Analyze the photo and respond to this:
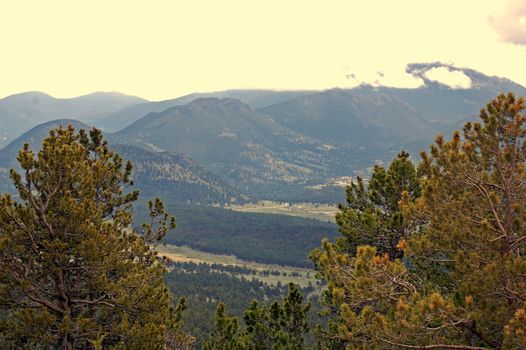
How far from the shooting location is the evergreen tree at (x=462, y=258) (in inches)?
688

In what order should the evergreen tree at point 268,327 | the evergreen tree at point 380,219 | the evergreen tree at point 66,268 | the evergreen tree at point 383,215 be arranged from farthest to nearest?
the evergreen tree at point 383,215 < the evergreen tree at point 380,219 < the evergreen tree at point 268,327 < the evergreen tree at point 66,268

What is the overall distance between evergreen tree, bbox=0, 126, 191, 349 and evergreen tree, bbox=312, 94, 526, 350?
37.0 feet

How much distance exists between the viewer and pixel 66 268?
23.5m

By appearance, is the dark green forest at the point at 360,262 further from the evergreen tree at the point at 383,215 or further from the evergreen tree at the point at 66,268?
the evergreen tree at the point at 383,215

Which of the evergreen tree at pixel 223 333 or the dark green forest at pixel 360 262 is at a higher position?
the dark green forest at pixel 360 262

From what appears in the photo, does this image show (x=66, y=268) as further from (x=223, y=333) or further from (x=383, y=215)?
(x=383, y=215)

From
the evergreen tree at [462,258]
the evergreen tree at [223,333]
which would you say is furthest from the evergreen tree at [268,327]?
the evergreen tree at [462,258]

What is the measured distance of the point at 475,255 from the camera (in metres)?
18.5

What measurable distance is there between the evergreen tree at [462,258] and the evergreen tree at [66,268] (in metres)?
11.3

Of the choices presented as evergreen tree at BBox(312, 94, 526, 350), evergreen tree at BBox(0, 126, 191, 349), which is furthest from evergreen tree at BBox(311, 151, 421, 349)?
evergreen tree at BBox(0, 126, 191, 349)

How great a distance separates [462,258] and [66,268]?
1862 centimetres

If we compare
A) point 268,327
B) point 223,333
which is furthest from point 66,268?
point 268,327

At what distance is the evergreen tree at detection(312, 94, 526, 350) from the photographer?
17.5 metres

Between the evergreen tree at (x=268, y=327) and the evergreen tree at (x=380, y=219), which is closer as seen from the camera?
the evergreen tree at (x=268, y=327)
